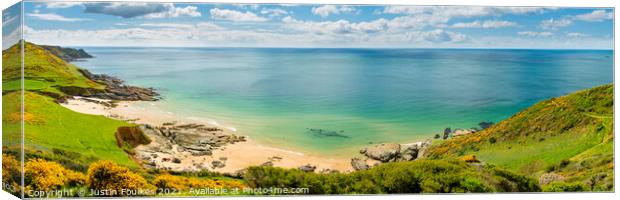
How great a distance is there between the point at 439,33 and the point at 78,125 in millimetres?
7394

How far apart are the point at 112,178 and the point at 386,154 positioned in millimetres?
5318

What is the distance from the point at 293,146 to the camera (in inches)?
765

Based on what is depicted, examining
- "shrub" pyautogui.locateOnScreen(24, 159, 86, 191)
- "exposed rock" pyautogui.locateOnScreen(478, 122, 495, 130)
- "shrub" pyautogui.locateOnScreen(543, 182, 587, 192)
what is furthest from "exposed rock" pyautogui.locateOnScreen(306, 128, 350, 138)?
"shrub" pyautogui.locateOnScreen(24, 159, 86, 191)

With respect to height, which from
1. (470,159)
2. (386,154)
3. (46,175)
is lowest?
(46,175)

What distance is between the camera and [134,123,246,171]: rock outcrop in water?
19.1m

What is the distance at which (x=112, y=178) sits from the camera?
18656mm

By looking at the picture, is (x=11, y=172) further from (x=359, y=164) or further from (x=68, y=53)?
(x=359, y=164)

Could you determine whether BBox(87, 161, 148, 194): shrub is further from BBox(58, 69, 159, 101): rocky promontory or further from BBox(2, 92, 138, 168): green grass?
BBox(58, 69, 159, 101): rocky promontory

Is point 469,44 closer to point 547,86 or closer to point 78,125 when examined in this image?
point 547,86

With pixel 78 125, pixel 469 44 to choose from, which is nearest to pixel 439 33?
pixel 469 44

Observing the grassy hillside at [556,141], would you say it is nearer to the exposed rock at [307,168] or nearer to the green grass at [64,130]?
the exposed rock at [307,168]

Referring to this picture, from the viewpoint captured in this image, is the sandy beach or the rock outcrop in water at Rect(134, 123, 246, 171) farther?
the sandy beach

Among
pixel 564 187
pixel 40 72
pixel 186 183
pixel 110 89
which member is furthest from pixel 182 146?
pixel 564 187

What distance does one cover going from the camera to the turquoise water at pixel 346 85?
64.0 ft
